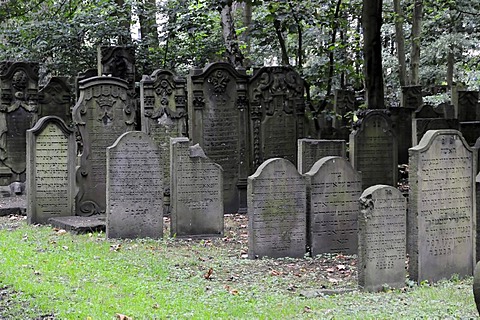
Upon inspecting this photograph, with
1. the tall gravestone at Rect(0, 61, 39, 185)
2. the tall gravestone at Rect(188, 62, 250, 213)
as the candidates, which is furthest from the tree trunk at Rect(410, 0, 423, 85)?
the tall gravestone at Rect(0, 61, 39, 185)

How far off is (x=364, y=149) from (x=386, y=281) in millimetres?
5899

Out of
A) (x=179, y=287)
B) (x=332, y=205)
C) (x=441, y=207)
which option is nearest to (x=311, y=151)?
(x=332, y=205)

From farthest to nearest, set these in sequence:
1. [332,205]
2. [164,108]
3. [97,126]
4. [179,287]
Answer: [164,108], [97,126], [332,205], [179,287]

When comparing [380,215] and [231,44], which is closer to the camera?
[380,215]

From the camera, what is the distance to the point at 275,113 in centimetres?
1482

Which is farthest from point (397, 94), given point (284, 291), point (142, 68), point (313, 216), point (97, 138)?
point (284, 291)

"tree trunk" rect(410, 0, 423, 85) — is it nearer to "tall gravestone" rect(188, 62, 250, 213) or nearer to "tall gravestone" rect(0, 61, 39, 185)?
"tall gravestone" rect(188, 62, 250, 213)

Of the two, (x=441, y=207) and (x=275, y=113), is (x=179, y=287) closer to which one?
(x=441, y=207)

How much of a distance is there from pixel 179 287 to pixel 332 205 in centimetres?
312

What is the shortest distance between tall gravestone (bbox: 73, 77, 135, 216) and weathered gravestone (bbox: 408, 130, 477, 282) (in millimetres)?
6259

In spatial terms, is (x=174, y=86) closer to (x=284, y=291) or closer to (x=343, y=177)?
(x=343, y=177)

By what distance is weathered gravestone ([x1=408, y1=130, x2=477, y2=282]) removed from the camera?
8.46 meters

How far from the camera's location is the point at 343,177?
10.2 m

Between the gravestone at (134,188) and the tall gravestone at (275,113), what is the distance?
12.9ft
